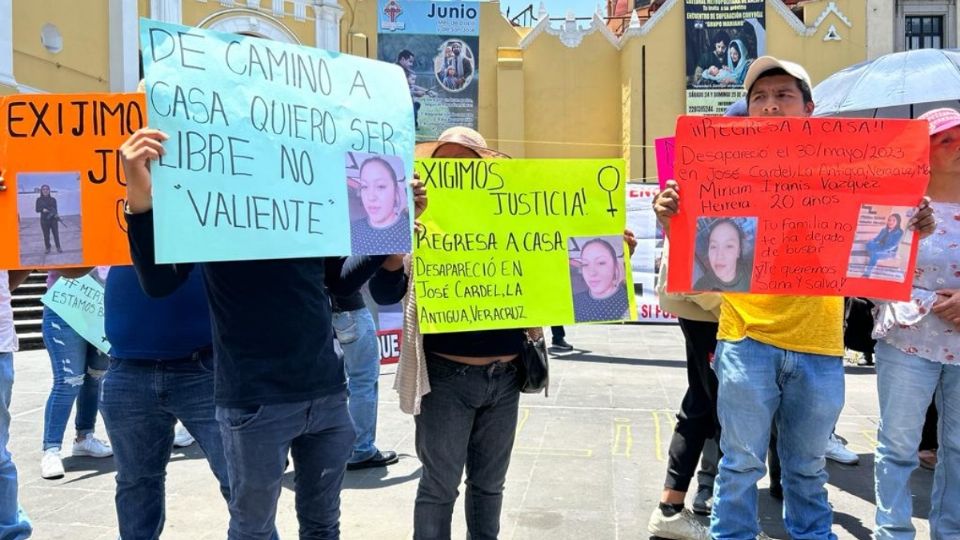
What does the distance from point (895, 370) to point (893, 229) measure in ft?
2.03

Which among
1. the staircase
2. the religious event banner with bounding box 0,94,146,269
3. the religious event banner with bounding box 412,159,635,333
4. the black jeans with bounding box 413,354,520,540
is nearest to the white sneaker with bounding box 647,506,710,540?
the black jeans with bounding box 413,354,520,540

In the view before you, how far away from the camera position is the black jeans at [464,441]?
2.74 metres

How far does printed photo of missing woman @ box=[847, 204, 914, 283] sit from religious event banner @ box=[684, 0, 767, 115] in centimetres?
2220

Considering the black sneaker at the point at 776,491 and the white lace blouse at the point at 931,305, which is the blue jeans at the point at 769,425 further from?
the black sneaker at the point at 776,491

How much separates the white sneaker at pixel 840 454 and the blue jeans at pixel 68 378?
492 cm

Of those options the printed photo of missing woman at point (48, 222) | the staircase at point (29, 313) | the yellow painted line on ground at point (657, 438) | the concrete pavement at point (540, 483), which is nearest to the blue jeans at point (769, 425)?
the concrete pavement at point (540, 483)

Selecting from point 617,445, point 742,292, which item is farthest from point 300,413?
point 617,445

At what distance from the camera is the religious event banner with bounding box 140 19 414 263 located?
2131mm

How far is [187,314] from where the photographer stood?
2.77 meters

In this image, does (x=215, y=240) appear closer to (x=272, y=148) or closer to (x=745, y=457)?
(x=272, y=148)

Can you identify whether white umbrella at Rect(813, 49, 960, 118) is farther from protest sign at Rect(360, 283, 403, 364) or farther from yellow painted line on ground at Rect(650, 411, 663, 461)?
protest sign at Rect(360, 283, 403, 364)

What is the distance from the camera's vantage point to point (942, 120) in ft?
10.1

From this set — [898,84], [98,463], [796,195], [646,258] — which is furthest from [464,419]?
[646,258]

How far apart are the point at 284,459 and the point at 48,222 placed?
124 cm
